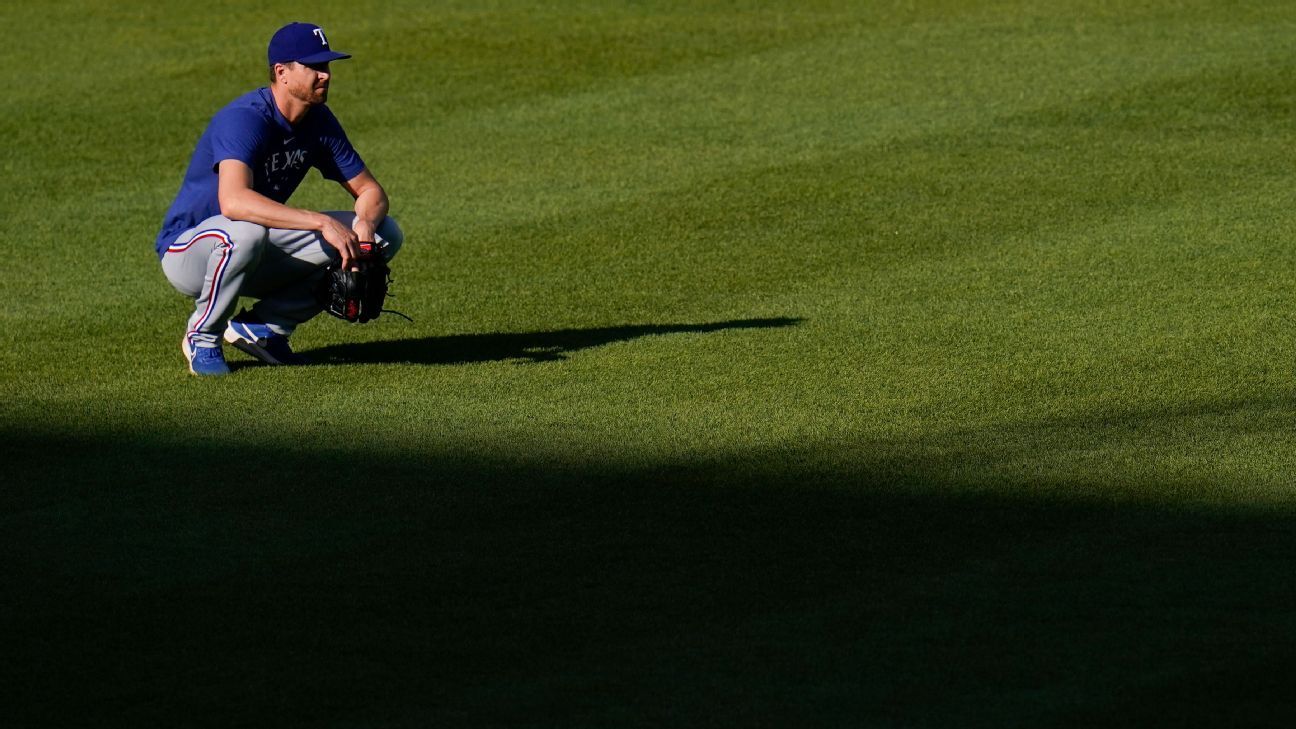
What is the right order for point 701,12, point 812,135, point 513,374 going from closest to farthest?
point 513,374 < point 812,135 < point 701,12

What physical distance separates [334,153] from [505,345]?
100 cm

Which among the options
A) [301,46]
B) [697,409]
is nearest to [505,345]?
[697,409]

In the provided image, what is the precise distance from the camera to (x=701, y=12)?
578 inches

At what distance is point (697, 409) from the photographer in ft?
21.0

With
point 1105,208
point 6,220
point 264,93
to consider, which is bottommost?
point 1105,208

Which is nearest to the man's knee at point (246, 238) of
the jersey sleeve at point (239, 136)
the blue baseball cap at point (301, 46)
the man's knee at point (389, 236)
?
the jersey sleeve at point (239, 136)

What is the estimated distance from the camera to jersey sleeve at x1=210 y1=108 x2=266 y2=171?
268 inches

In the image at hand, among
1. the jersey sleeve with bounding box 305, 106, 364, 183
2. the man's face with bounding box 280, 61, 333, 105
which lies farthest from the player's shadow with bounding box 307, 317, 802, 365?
the man's face with bounding box 280, 61, 333, 105

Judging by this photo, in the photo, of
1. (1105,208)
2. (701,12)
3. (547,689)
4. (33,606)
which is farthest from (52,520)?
(701,12)

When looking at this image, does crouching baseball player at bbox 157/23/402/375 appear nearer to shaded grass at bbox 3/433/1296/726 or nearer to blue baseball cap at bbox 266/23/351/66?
blue baseball cap at bbox 266/23/351/66

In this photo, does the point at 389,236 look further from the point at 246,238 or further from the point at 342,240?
the point at 246,238

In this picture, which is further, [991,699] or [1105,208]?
[1105,208]

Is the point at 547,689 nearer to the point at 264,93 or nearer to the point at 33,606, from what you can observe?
the point at 33,606

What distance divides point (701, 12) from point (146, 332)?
7721 mm
